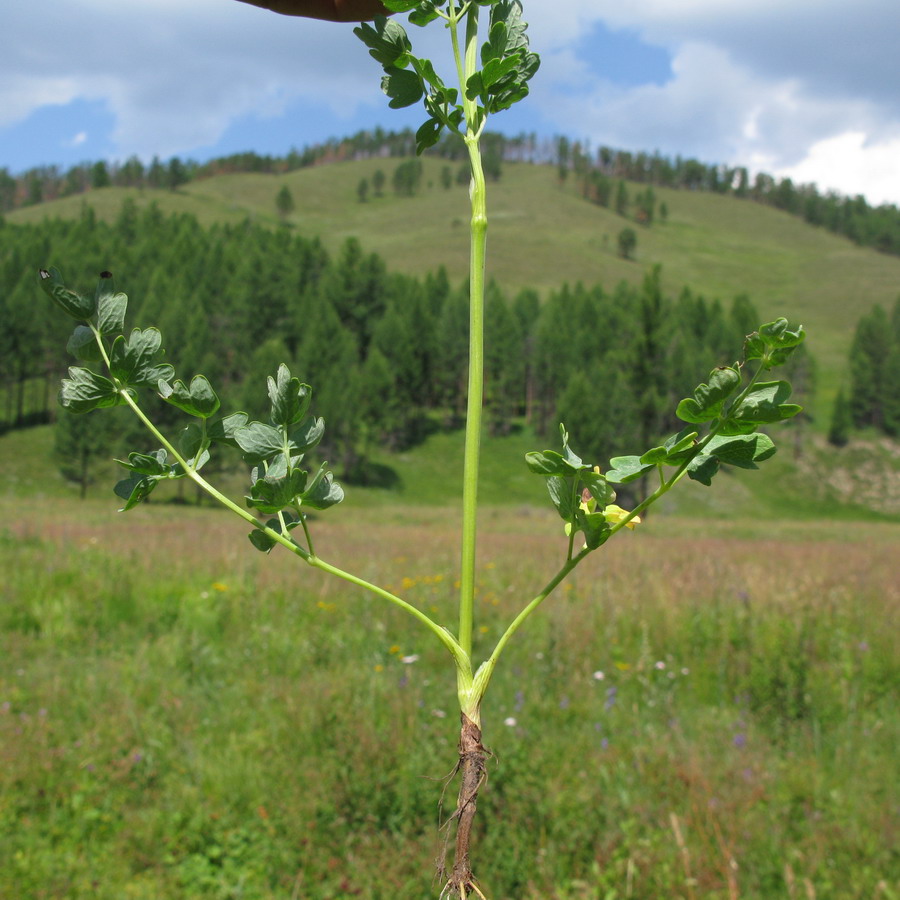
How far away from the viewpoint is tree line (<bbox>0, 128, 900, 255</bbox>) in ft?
359

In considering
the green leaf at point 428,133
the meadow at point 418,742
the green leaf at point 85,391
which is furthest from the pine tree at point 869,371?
the green leaf at point 85,391

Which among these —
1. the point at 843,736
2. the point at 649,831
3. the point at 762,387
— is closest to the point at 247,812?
the point at 649,831

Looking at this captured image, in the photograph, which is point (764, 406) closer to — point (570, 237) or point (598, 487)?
point (598, 487)

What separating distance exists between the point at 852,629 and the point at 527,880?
13.5 ft

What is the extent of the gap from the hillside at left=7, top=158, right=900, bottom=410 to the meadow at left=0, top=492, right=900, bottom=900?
215 ft

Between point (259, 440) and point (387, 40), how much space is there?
338mm

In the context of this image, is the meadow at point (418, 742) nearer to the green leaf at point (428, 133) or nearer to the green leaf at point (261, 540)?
the green leaf at point (261, 540)

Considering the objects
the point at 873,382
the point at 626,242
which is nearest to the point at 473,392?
the point at 873,382

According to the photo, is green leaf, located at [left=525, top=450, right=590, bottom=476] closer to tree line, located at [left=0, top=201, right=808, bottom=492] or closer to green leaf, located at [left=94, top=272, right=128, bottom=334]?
green leaf, located at [left=94, top=272, right=128, bottom=334]

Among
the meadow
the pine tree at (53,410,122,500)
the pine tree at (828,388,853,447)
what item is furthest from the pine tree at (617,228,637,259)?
the meadow

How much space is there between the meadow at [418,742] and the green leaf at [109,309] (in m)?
1.31

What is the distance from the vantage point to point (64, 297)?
0.50 metres

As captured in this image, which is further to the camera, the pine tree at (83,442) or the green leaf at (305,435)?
the pine tree at (83,442)

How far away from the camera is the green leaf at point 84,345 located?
52 cm
